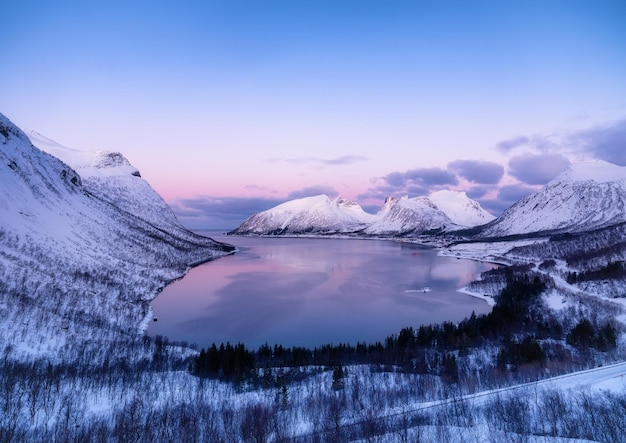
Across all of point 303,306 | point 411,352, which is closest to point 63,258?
point 303,306

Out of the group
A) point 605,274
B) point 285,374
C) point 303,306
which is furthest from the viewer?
point 605,274

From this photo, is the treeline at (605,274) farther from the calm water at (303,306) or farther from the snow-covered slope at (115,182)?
the snow-covered slope at (115,182)

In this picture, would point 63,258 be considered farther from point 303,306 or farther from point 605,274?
point 605,274

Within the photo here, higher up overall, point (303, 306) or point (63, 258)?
point (63, 258)

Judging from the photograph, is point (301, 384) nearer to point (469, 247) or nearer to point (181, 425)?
point (181, 425)

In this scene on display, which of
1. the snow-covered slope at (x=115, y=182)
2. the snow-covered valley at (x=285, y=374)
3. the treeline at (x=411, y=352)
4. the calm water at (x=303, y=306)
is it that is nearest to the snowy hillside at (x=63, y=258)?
the snow-covered valley at (x=285, y=374)

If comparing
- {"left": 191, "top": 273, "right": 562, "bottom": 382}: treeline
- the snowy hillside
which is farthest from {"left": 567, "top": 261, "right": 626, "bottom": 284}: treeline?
the snowy hillside
